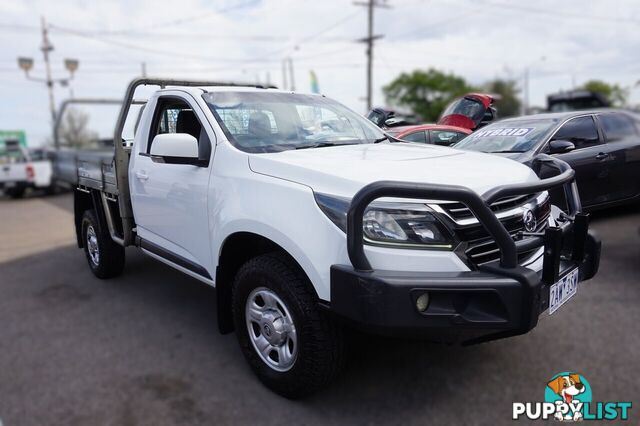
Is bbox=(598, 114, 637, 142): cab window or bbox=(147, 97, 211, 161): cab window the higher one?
bbox=(147, 97, 211, 161): cab window

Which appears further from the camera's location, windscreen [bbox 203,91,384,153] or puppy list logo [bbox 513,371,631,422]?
windscreen [bbox 203,91,384,153]

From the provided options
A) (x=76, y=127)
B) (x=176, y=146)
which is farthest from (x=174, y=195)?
(x=76, y=127)

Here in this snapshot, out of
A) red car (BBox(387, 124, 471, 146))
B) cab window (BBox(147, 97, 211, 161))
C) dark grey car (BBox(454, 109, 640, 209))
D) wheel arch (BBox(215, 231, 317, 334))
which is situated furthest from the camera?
A: red car (BBox(387, 124, 471, 146))

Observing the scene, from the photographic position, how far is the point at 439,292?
6.59 feet

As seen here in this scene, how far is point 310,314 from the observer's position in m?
2.31

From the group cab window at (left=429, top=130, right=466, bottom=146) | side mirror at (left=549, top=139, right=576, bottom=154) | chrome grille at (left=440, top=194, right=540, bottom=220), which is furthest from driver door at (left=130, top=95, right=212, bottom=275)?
side mirror at (left=549, top=139, right=576, bottom=154)

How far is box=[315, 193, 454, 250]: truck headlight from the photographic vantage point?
210cm

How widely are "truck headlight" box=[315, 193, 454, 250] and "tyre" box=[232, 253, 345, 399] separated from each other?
45 cm

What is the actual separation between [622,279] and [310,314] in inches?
129

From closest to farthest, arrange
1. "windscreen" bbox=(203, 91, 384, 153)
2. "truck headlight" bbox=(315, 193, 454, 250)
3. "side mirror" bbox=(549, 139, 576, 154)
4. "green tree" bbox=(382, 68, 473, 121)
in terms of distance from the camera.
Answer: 1. "truck headlight" bbox=(315, 193, 454, 250)
2. "windscreen" bbox=(203, 91, 384, 153)
3. "side mirror" bbox=(549, 139, 576, 154)
4. "green tree" bbox=(382, 68, 473, 121)

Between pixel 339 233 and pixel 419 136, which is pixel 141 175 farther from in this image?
pixel 419 136

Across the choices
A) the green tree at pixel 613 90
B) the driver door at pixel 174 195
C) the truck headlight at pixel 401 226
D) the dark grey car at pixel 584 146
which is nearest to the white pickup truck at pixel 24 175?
the driver door at pixel 174 195

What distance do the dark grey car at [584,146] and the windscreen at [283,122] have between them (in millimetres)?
2188

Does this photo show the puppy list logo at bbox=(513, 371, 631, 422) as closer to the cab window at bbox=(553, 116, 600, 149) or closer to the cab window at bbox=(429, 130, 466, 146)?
the cab window at bbox=(553, 116, 600, 149)
